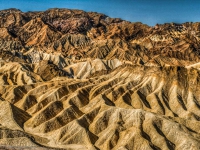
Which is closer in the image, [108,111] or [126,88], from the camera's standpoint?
[108,111]

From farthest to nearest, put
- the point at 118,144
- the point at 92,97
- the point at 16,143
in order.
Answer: the point at 92,97, the point at 118,144, the point at 16,143

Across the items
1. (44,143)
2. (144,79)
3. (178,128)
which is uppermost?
(144,79)

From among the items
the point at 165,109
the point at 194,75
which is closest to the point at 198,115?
the point at 165,109

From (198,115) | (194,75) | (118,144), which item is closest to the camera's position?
(118,144)

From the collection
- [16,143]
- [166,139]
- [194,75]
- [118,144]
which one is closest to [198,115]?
[194,75]

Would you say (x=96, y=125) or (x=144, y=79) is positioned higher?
(x=144, y=79)

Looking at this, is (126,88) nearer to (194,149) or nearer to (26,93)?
(26,93)

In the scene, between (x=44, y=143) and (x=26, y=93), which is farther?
(x=26, y=93)

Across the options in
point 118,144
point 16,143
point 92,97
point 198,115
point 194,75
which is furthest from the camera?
point 194,75

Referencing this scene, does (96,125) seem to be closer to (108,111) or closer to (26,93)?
(108,111)
